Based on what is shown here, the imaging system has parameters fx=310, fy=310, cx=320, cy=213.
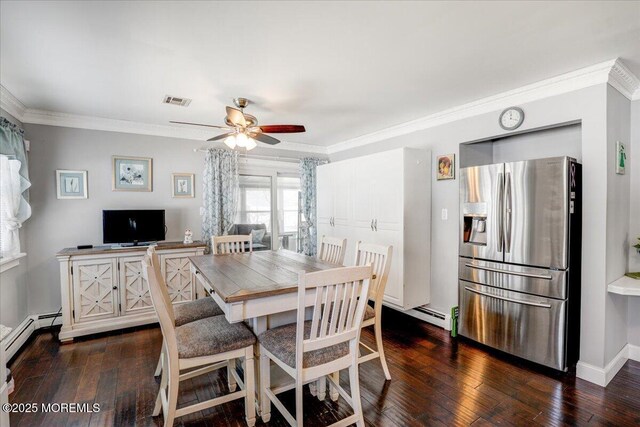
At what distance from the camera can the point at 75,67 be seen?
2.38 m

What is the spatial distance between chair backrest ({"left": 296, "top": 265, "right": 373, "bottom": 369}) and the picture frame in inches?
122

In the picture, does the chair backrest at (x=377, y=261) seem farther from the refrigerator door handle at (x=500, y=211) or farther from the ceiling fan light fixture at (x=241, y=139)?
the ceiling fan light fixture at (x=241, y=139)

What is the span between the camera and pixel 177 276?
379 cm

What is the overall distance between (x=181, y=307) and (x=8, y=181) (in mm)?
2101

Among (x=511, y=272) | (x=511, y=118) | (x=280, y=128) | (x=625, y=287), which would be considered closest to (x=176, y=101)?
(x=280, y=128)

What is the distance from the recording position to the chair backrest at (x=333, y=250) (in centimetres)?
310

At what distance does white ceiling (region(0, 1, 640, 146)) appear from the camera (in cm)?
173

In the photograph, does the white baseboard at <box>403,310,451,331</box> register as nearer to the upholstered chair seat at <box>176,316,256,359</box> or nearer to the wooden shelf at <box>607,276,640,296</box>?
the wooden shelf at <box>607,276,640,296</box>


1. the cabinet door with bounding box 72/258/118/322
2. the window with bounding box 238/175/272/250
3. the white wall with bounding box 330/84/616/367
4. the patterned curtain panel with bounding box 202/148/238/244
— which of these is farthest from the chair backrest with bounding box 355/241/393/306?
the cabinet door with bounding box 72/258/118/322

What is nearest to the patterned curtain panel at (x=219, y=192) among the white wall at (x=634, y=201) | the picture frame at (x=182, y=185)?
the picture frame at (x=182, y=185)

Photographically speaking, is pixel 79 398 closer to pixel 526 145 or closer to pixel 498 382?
pixel 498 382

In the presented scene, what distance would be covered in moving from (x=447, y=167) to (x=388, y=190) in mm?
708

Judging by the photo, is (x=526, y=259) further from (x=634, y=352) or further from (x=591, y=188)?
(x=634, y=352)

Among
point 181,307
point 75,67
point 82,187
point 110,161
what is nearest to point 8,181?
point 82,187
